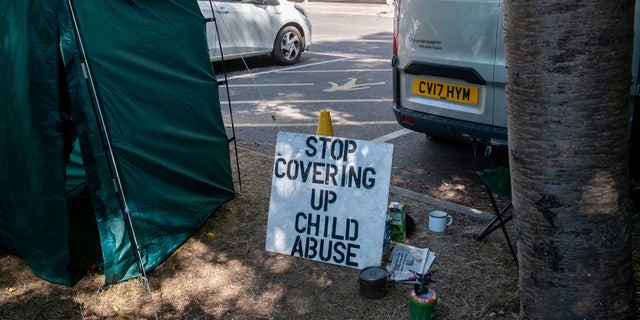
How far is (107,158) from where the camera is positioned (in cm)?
404

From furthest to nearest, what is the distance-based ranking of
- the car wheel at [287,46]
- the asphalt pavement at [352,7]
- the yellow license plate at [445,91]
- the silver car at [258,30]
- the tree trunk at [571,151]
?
1. the asphalt pavement at [352,7]
2. the car wheel at [287,46]
3. the silver car at [258,30]
4. the yellow license plate at [445,91]
5. the tree trunk at [571,151]

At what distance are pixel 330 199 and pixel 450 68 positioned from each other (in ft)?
5.85

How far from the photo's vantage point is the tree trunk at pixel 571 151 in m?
2.52

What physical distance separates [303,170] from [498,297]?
1516 mm

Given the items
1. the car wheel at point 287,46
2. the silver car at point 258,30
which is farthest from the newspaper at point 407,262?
the car wheel at point 287,46

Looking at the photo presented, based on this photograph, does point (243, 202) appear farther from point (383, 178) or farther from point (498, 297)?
point (498, 297)

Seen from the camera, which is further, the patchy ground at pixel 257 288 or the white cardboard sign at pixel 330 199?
the white cardboard sign at pixel 330 199

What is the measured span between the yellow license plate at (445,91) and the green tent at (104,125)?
79.3 inches

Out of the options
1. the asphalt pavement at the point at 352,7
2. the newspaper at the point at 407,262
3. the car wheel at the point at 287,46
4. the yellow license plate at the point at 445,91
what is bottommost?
the asphalt pavement at the point at 352,7

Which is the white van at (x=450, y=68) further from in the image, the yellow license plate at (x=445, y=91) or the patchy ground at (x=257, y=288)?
the patchy ground at (x=257, y=288)

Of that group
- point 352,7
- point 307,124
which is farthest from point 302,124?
point 352,7

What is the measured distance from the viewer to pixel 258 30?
11.2m

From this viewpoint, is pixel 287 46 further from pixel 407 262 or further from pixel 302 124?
pixel 407 262

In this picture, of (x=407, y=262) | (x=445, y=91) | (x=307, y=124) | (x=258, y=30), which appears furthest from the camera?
(x=258, y=30)
